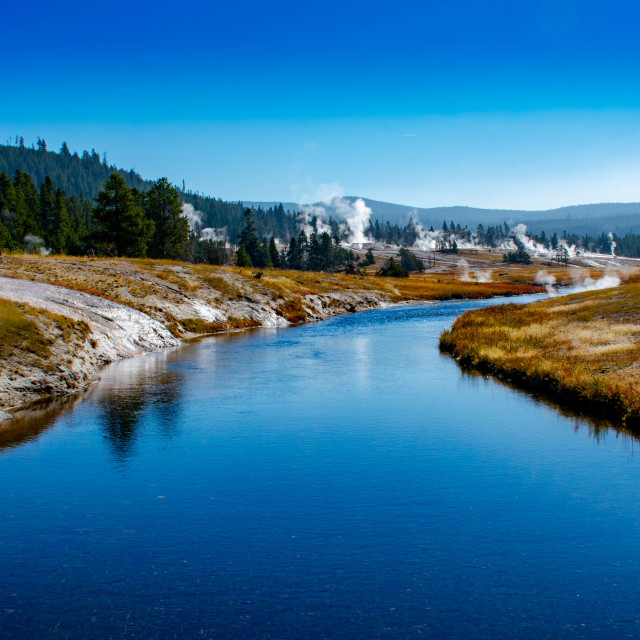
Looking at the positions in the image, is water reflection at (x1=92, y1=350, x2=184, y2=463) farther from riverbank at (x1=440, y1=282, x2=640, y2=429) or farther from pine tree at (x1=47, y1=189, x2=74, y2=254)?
pine tree at (x1=47, y1=189, x2=74, y2=254)

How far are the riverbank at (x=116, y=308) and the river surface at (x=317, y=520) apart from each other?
5779mm

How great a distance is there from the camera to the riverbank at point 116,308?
32.9 m

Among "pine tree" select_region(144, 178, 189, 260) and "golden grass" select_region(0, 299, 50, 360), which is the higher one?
"pine tree" select_region(144, 178, 189, 260)

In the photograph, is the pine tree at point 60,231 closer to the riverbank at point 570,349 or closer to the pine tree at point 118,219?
the pine tree at point 118,219

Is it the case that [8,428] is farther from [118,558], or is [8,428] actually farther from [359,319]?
[359,319]

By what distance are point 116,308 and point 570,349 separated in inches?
1442

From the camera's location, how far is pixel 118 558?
1378 cm

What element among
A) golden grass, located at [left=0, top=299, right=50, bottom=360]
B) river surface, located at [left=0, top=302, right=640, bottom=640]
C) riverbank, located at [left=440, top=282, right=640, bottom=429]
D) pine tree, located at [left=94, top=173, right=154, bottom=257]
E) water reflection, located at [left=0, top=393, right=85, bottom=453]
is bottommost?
river surface, located at [left=0, top=302, right=640, bottom=640]

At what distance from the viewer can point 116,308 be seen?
170ft

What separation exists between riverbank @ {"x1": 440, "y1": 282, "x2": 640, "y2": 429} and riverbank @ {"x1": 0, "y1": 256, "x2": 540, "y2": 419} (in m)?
25.5

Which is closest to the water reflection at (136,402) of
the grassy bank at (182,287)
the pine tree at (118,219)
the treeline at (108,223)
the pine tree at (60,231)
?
the grassy bank at (182,287)

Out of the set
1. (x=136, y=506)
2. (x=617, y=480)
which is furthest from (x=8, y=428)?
(x=617, y=480)

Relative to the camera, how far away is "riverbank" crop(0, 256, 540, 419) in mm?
32938

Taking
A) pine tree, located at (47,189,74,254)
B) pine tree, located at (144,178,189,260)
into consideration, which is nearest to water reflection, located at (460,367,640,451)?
pine tree, located at (144,178,189,260)
